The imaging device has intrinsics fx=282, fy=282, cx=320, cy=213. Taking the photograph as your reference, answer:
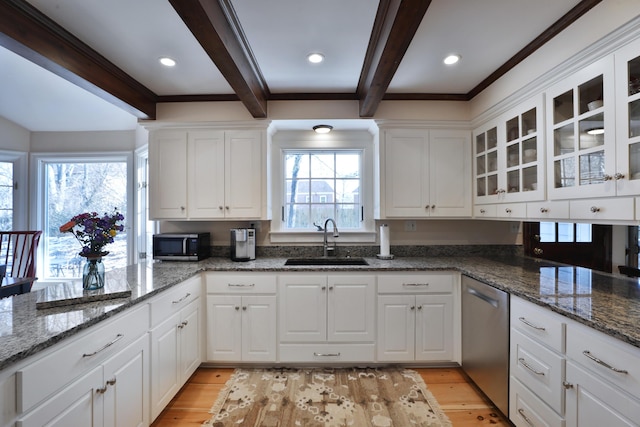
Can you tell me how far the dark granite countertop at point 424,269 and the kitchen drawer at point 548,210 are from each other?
422mm

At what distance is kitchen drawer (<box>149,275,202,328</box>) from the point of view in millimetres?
1755

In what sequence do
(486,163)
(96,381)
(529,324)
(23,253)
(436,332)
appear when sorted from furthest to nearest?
(23,253) → (486,163) → (436,332) → (529,324) → (96,381)

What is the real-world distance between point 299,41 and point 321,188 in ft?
5.07

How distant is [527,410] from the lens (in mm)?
1579

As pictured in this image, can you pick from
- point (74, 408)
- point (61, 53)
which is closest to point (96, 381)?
point (74, 408)

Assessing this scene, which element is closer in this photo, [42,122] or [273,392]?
[273,392]

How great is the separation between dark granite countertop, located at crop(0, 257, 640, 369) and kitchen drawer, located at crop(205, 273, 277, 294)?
6cm

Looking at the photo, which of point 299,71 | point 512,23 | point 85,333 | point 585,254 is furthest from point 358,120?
point 85,333

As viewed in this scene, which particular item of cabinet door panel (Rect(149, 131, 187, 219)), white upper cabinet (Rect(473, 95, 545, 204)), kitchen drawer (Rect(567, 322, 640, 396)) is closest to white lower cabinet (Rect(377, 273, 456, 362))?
white upper cabinet (Rect(473, 95, 545, 204))

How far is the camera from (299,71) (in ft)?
7.41

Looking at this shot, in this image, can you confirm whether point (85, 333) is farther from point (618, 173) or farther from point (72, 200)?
point (72, 200)

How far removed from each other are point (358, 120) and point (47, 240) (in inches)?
156

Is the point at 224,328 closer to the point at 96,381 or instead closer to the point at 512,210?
the point at 96,381

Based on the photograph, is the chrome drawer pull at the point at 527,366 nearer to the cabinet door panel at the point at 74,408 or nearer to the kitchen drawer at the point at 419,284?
the kitchen drawer at the point at 419,284
